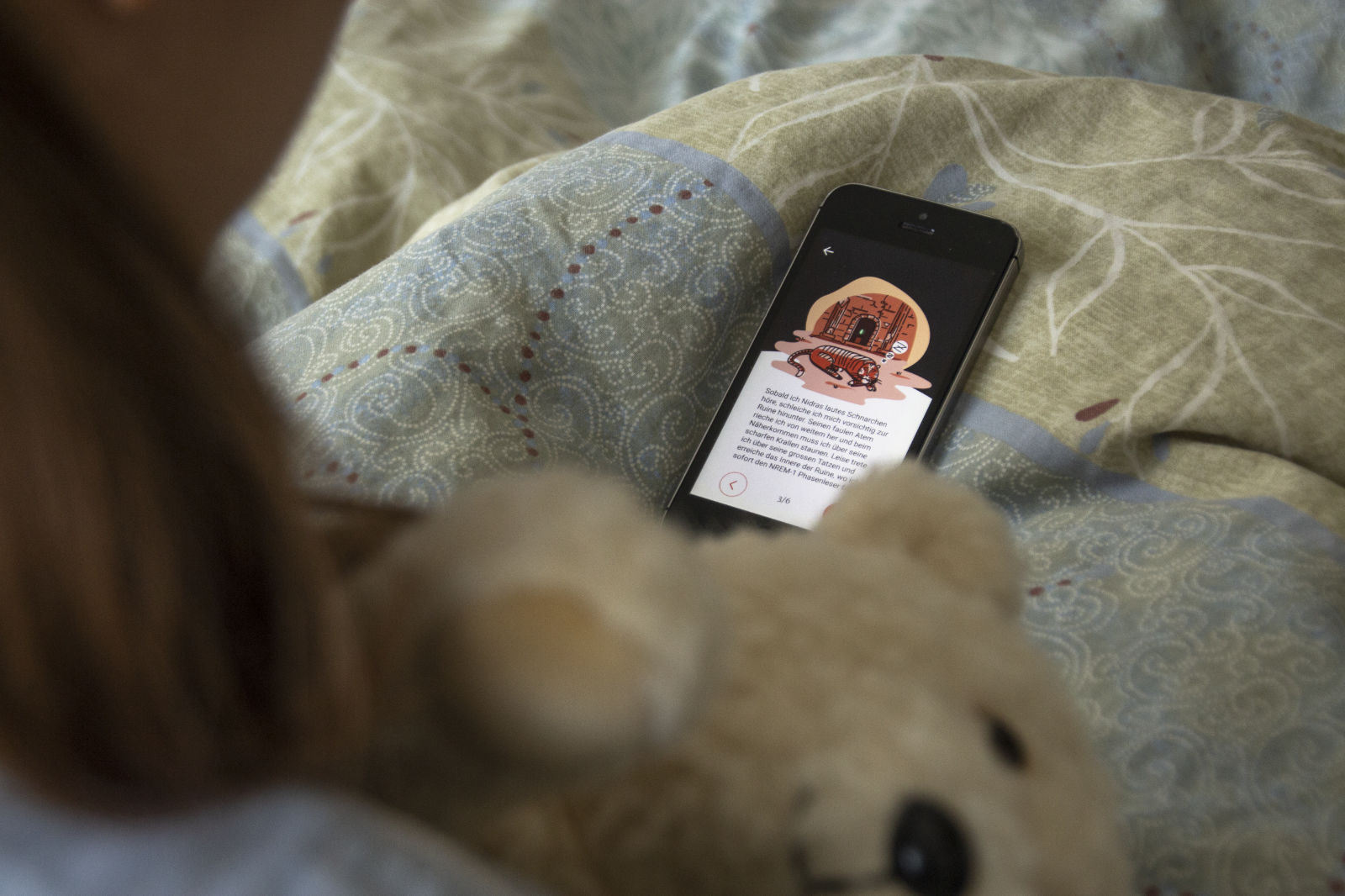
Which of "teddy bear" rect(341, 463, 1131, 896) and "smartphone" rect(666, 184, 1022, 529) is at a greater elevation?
"smartphone" rect(666, 184, 1022, 529)

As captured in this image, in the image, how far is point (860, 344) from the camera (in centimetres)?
53

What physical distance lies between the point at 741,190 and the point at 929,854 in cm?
41

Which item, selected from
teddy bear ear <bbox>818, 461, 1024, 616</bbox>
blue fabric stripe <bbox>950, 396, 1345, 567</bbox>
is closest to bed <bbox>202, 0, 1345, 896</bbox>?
blue fabric stripe <bbox>950, 396, 1345, 567</bbox>

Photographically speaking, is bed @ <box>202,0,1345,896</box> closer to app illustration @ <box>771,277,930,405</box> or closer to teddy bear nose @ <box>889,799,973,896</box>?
app illustration @ <box>771,277,930,405</box>

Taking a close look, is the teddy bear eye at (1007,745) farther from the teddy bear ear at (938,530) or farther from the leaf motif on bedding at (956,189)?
the leaf motif on bedding at (956,189)

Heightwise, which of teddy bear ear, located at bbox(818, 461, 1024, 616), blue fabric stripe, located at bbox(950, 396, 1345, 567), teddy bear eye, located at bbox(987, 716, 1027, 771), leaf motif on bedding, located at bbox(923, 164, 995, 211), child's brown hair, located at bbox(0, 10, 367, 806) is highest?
leaf motif on bedding, located at bbox(923, 164, 995, 211)

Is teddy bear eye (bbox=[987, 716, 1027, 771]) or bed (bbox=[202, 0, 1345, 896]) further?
bed (bbox=[202, 0, 1345, 896])

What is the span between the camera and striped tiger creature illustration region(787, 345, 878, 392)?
52 centimetres

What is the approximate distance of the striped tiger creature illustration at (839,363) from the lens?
0.52 meters

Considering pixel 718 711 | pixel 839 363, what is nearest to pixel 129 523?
pixel 718 711

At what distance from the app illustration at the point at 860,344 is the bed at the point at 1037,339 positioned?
31mm

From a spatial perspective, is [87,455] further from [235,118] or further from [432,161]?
[432,161]

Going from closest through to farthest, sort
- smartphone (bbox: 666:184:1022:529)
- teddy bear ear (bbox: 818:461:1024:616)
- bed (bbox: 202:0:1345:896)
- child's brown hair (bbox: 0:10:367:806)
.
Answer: child's brown hair (bbox: 0:10:367:806), teddy bear ear (bbox: 818:461:1024:616), bed (bbox: 202:0:1345:896), smartphone (bbox: 666:184:1022:529)

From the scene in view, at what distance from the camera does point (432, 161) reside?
69 centimetres
